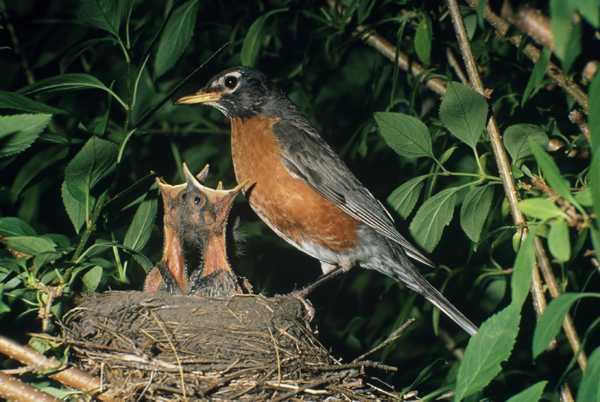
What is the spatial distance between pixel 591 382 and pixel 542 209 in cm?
34

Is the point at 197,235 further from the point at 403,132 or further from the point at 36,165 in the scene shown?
the point at 403,132

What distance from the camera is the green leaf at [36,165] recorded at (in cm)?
256

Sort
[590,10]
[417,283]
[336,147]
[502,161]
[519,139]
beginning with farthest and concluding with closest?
1. [336,147]
2. [417,283]
3. [502,161]
4. [519,139]
5. [590,10]

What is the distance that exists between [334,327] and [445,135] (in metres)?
1.55

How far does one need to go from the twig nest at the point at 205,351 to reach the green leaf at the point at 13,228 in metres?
0.36

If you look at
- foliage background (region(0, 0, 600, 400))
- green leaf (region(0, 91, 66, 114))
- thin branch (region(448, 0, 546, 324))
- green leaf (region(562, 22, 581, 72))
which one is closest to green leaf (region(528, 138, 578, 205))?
foliage background (region(0, 0, 600, 400))

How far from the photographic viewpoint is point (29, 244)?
2.05 metres

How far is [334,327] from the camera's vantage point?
4.09 metres

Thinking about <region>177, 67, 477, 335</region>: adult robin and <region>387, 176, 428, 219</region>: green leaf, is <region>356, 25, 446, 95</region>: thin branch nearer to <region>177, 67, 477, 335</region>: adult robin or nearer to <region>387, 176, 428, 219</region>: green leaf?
<region>177, 67, 477, 335</region>: adult robin

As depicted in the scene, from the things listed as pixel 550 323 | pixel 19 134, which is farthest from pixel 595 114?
pixel 19 134

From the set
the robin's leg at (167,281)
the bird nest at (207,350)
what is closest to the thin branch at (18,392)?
the bird nest at (207,350)

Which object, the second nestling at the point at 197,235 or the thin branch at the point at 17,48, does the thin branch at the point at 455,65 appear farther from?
the thin branch at the point at 17,48

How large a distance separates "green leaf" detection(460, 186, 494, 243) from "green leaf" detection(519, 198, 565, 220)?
0.84 metres

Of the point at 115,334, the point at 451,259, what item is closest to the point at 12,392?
the point at 115,334
